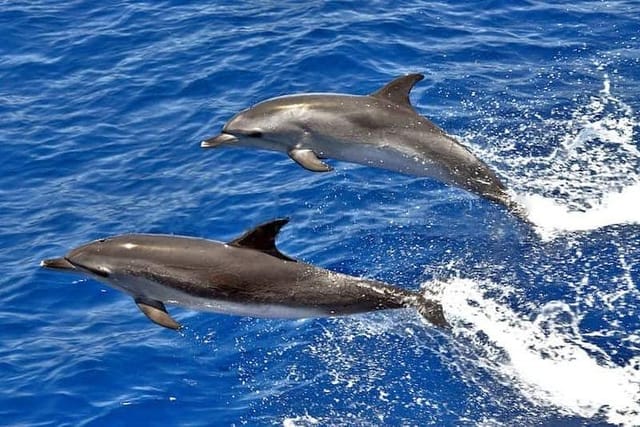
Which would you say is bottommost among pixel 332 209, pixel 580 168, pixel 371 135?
pixel 332 209

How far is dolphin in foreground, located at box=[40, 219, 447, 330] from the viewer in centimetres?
1043

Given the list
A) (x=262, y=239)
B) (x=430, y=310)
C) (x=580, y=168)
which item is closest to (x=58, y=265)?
(x=262, y=239)

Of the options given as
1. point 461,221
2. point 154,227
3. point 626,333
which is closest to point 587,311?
point 626,333

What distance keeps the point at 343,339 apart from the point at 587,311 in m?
2.83

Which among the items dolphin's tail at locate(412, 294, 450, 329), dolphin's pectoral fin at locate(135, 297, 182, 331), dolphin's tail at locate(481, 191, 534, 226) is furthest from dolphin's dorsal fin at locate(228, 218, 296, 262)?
dolphin's tail at locate(481, 191, 534, 226)

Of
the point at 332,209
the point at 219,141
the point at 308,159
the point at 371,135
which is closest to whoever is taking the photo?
the point at 308,159

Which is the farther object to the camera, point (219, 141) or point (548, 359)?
point (219, 141)

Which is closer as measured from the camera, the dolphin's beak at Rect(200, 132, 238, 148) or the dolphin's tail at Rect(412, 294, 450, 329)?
the dolphin's tail at Rect(412, 294, 450, 329)

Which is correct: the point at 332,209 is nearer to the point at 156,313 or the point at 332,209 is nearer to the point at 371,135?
the point at 371,135

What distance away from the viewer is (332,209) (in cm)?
1531

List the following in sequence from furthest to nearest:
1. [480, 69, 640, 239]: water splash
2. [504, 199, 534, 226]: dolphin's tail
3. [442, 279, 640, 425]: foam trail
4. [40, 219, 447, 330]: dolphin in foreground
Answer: [480, 69, 640, 239]: water splash
[504, 199, 534, 226]: dolphin's tail
[442, 279, 640, 425]: foam trail
[40, 219, 447, 330]: dolphin in foreground

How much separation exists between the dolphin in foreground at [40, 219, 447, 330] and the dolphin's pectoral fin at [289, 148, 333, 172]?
2.07 meters

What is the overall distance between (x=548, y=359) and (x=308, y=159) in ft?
11.5

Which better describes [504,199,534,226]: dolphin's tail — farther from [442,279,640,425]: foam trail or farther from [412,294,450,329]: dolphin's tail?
[412,294,450,329]: dolphin's tail
